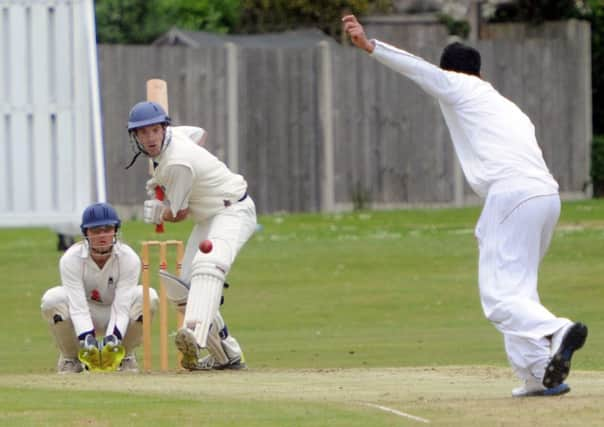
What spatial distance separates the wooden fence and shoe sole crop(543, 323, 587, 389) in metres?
15.7

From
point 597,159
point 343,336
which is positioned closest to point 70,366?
point 343,336

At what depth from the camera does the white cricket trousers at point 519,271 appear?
26.5ft

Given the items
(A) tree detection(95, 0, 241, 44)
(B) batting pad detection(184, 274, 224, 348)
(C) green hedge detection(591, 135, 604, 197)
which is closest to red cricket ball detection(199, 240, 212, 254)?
(B) batting pad detection(184, 274, 224, 348)

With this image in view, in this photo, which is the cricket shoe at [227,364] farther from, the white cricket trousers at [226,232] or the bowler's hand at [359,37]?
the bowler's hand at [359,37]

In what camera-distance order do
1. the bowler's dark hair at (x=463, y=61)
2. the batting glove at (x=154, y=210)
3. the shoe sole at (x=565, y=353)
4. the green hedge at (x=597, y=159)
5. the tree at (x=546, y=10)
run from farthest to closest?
the tree at (x=546, y=10), the green hedge at (x=597, y=159), the batting glove at (x=154, y=210), the bowler's dark hair at (x=463, y=61), the shoe sole at (x=565, y=353)

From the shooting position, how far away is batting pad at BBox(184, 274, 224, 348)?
9.99 m

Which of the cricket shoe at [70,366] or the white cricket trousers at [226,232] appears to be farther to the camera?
the cricket shoe at [70,366]

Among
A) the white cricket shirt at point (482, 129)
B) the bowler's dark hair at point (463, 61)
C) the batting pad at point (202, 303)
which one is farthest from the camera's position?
the batting pad at point (202, 303)

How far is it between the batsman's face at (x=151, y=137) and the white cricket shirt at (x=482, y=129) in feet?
6.50

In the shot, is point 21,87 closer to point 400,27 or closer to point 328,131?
point 328,131

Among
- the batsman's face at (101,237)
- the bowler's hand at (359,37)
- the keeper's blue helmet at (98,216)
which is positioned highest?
the bowler's hand at (359,37)

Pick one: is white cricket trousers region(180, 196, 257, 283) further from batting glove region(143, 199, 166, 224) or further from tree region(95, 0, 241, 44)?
tree region(95, 0, 241, 44)

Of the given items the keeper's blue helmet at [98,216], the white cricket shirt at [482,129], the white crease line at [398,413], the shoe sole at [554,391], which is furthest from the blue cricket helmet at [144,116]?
the shoe sole at [554,391]

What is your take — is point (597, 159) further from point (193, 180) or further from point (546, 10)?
point (193, 180)
